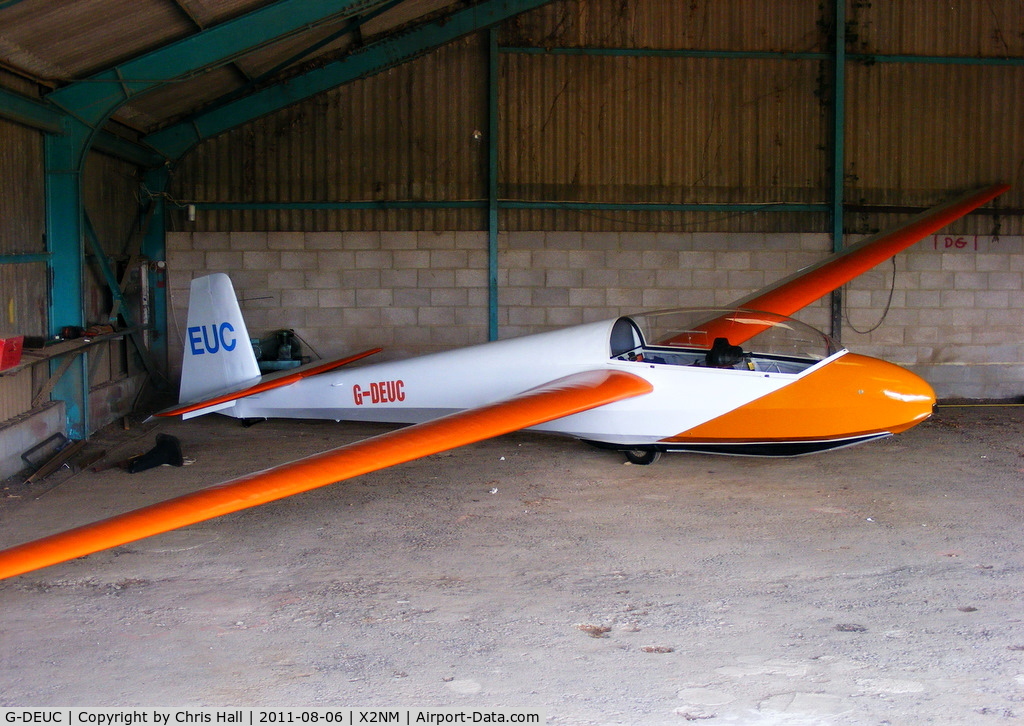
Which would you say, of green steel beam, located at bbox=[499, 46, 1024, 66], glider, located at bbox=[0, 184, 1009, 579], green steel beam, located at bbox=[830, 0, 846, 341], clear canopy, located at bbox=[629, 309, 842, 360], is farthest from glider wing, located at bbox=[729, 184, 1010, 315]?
green steel beam, located at bbox=[499, 46, 1024, 66]

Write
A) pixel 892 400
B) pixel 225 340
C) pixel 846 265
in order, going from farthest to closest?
pixel 846 265 < pixel 225 340 < pixel 892 400

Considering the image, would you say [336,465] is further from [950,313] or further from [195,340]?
[950,313]

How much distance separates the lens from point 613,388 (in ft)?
23.5

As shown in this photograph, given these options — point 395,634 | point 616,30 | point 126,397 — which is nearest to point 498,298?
point 616,30

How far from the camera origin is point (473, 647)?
13.3 ft

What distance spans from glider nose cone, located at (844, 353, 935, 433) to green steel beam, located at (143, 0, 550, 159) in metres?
7.09

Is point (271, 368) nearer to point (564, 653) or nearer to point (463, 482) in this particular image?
point (463, 482)

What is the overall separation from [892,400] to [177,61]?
265 inches

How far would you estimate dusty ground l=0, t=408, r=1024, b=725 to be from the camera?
3.62 meters

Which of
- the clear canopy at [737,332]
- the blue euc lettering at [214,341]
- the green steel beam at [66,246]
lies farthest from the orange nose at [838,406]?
the green steel beam at [66,246]

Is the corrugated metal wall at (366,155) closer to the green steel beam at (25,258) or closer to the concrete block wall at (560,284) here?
the concrete block wall at (560,284)

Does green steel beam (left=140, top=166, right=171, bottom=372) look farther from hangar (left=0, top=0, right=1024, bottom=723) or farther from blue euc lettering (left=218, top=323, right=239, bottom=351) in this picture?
blue euc lettering (left=218, top=323, right=239, bottom=351)

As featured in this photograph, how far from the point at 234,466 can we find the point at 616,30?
7.63 metres

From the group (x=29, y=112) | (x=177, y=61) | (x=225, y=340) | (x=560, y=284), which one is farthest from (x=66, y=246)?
(x=560, y=284)
